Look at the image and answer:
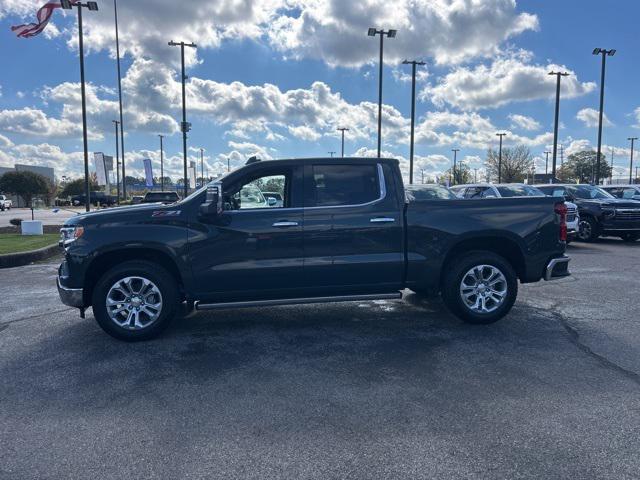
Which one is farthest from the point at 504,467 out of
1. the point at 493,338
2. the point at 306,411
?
the point at 493,338

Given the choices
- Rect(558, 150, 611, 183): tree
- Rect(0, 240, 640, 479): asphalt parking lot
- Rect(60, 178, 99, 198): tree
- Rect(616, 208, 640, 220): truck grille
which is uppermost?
Rect(558, 150, 611, 183): tree

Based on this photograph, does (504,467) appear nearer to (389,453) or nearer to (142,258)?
(389,453)

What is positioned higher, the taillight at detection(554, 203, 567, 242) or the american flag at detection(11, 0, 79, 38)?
the american flag at detection(11, 0, 79, 38)

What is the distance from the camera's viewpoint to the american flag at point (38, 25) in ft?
64.0

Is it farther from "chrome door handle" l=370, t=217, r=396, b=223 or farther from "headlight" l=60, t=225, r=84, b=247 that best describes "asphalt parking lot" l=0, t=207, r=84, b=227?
"chrome door handle" l=370, t=217, r=396, b=223

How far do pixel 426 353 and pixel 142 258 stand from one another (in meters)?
3.26

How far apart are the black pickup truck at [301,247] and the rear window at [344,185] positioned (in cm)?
1

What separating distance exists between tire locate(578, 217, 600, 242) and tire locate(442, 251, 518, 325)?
10429mm

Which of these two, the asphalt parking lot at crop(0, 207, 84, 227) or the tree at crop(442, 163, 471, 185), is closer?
the asphalt parking lot at crop(0, 207, 84, 227)

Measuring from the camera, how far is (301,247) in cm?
561

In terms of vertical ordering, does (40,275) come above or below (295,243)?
below

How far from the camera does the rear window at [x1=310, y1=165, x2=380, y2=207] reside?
18.9ft

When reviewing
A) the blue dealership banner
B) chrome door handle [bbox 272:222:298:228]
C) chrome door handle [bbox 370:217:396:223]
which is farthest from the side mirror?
the blue dealership banner

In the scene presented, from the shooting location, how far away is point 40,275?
33.2 feet
